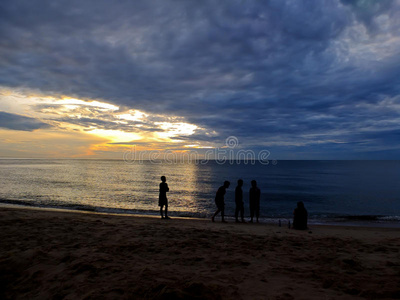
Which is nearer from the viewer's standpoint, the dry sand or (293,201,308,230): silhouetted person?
the dry sand

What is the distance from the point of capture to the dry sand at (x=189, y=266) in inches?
159

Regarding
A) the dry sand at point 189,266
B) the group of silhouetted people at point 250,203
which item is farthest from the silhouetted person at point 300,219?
the dry sand at point 189,266

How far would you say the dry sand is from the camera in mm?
4051

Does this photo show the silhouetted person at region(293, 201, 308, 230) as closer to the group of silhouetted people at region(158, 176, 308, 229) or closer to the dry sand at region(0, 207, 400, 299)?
the group of silhouetted people at region(158, 176, 308, 229)

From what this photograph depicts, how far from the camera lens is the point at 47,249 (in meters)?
6.22

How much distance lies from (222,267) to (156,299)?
214 centimetres

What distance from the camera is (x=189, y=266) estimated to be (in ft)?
17.7

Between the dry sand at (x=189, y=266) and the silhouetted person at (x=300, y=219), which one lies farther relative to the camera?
the silhouetted person at (x=300, y=219)

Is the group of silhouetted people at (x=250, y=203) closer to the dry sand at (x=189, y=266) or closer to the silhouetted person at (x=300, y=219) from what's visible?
the silhouetted person at (x=300, y=219)

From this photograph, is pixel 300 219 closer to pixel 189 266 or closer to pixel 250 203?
pixel 250 203

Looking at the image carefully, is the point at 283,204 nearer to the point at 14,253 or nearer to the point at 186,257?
the point at 186,257

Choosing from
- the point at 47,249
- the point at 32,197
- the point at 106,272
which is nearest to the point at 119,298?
the point at 106,272

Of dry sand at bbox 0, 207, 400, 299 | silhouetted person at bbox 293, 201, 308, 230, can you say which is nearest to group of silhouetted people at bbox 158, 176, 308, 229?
silhouetted person at bbox 293, 201, 308, 230

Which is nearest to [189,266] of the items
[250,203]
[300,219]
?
[300,219]
